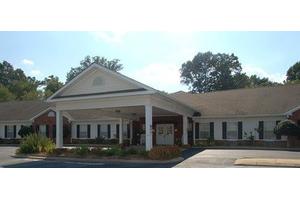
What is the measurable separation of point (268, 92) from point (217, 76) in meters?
36.1

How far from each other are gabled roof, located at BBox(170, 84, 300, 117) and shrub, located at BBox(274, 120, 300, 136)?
169cm

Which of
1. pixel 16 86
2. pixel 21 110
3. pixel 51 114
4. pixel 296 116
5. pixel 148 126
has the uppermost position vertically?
pixel 16 86

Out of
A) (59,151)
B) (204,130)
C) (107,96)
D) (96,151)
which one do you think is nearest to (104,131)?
(204,130)

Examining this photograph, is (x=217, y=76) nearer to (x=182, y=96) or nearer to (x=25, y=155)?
(x=182, y=96)

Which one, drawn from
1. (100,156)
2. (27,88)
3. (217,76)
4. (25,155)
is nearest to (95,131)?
(25,155)

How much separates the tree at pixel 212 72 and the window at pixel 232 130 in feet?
123

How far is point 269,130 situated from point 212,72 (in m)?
41.8

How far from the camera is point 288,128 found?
88.8ft

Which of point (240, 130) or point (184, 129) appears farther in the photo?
point (240, 130)

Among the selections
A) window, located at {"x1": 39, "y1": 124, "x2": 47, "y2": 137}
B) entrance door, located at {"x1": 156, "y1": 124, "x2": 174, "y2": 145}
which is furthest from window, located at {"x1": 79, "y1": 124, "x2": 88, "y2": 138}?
entrance door, located at {"x1": 156, "y1": 124, "x2": 174, "y2": 145}

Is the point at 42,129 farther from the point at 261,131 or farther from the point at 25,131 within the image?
the point at 261,131

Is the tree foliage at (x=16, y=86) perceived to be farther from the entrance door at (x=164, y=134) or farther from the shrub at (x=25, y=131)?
the entrance door at (x=164, y=134)

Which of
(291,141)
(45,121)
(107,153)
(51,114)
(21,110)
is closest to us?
(107,153)

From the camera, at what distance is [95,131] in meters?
38.6
